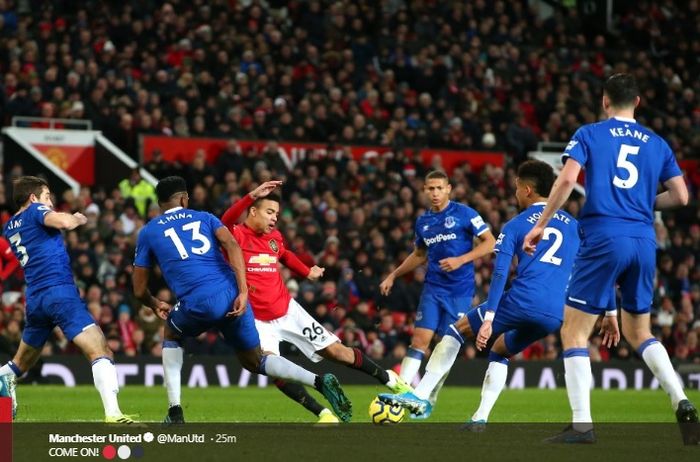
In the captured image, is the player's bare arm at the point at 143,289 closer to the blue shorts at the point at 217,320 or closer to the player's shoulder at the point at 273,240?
the blue shorts at the point at 217,320

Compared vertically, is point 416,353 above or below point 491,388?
below

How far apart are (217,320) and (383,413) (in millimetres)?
1745

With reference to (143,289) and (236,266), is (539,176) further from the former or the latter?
(143,289)

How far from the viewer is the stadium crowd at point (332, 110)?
69.8 feet

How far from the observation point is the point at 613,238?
8766 mm

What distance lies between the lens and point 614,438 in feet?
30.6

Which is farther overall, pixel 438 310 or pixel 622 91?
pixel 438 310

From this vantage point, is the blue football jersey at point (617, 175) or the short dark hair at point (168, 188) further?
the short dark hair at point (168, 188)

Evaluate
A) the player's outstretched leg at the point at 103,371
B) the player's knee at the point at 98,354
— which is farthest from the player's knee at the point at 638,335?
the player's knee at the point at 98,354

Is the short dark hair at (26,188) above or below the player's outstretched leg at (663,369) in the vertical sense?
above

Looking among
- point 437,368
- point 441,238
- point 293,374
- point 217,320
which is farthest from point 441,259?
point 217,320

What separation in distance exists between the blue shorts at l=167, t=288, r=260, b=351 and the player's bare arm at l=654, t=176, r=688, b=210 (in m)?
3.40

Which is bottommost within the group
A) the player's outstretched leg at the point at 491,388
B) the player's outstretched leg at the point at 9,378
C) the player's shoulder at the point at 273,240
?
the player's outstretched leg at the point at 9,378

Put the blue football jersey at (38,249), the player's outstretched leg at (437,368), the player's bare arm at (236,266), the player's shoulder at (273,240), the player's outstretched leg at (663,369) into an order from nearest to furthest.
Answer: the player's outstretched leg at (663,369), the player's bare arm at (236,266), the blue football jersey at (38,249), the player's outstretched leg at (437,368), the player's shoulder at (273,240)
